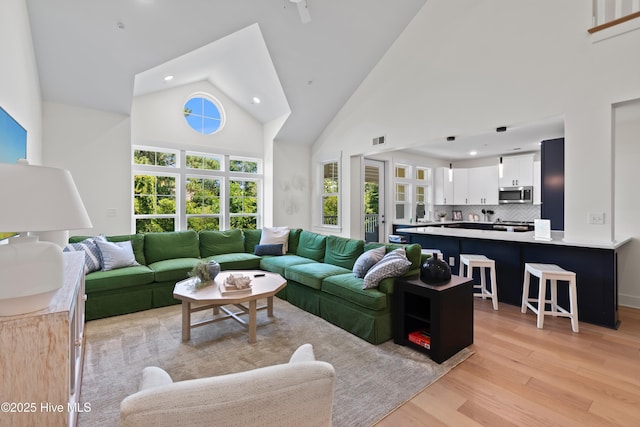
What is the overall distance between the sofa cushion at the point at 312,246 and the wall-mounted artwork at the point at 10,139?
3.32m

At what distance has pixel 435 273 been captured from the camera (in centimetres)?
261

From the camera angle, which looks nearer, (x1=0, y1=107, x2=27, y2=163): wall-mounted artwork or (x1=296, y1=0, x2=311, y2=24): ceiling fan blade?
(x1=0, y1=107, x2=27, y2=163): wall-mounted artwork

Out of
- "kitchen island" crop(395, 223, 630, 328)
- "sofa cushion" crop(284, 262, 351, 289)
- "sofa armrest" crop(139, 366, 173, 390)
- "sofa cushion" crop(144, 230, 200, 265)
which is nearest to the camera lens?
"sofa armrest" crop(139, 366, 173, 390)

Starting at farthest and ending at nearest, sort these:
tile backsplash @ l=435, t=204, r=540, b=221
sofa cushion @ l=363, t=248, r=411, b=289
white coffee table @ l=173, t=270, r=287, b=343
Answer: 1. tile backsplash @ l=435, t=204, r=540, b=221
2. sofa cushion @ l=363, t=248, r=411, b=289
3. white coffee table @ l=173, t=270, r=287, b=343

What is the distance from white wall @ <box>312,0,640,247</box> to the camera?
3.07 metres

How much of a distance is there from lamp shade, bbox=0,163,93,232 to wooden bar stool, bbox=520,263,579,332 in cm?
386

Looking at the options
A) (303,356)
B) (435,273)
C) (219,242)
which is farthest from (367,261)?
(219,242)

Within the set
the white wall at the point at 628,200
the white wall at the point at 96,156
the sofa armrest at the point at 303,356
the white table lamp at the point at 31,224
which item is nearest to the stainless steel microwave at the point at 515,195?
the white wall at the point at 628,200

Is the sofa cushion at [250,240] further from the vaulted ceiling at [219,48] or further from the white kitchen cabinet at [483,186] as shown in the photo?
the white kitchen cabinet at [483,186]

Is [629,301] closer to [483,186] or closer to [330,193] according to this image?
[483,186]

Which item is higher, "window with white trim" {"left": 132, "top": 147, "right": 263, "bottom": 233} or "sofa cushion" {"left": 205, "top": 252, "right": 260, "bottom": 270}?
"window with white trim" {"left": 132, "top": 147, "right": 263, "bottom": 233}

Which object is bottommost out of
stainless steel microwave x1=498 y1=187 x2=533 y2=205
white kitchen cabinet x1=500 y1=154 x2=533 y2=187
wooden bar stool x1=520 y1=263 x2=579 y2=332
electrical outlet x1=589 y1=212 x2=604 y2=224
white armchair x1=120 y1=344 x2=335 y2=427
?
wooden bar stool x1=520 y1=263 x2=579 y2=332

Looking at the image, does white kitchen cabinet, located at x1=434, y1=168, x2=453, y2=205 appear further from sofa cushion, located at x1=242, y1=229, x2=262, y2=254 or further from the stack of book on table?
the stack of book on table

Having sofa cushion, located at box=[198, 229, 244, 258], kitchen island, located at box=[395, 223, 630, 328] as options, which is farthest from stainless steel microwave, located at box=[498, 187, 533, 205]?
sofa cushion, located at box=[198, 229, 244, 258]
